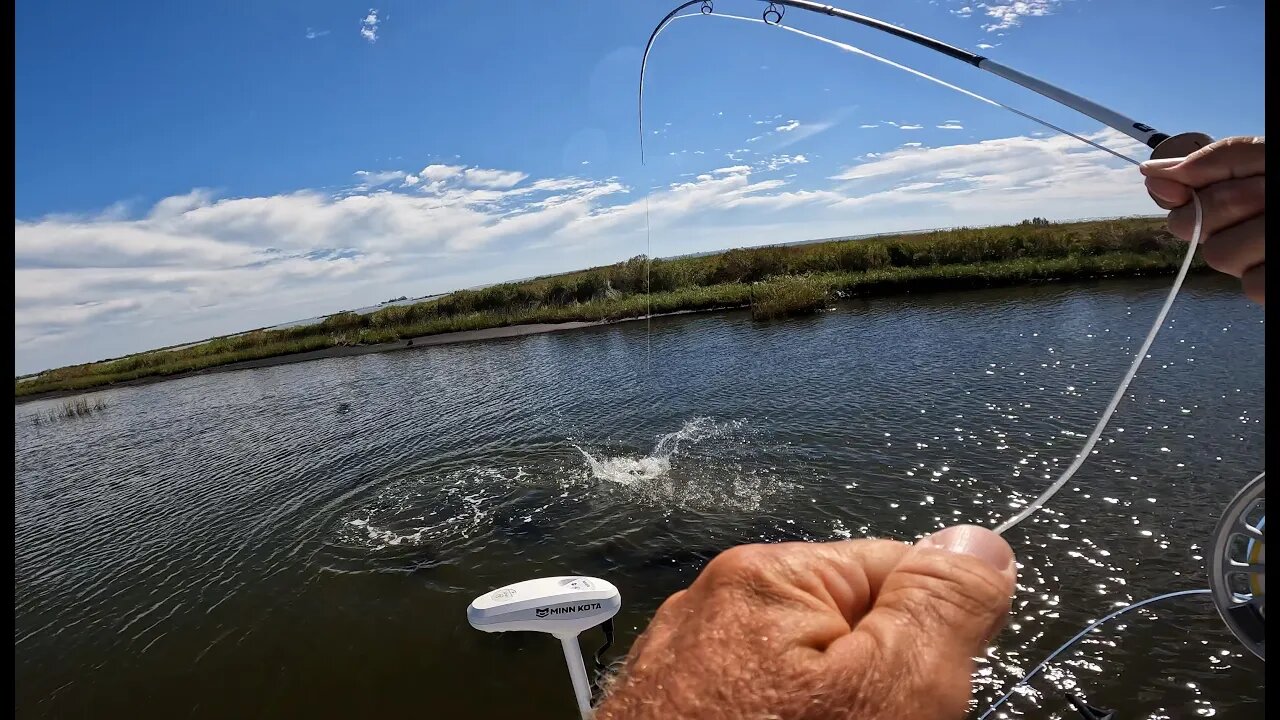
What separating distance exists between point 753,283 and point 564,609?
39.5 metres

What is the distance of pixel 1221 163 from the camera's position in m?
1.54

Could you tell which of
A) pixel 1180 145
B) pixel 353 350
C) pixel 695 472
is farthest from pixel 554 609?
pixel 353 350

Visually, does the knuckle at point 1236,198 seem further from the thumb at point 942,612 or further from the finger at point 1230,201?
the thumb at point 942,612

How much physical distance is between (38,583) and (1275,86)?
709 inches

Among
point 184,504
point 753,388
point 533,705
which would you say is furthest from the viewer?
point 753,388

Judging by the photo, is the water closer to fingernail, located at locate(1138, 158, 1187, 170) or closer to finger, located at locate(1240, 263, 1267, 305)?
finger, located at locate(1240, 263, 1267, 305)

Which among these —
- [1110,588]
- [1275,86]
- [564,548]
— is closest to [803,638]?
[1275,86]

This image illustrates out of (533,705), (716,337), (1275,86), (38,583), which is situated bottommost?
(533,705)

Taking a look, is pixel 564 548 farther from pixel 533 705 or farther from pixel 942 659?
pixel 942 659

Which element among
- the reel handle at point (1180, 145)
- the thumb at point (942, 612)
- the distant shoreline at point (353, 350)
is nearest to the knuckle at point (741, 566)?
the thumb at point (942, 612)

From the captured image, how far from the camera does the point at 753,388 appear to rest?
18.1m

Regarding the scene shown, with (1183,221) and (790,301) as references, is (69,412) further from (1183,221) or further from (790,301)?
(1183,221)

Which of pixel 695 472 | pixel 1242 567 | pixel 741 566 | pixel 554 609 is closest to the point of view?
pixel 741 566

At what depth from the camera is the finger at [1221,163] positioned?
1483mm
